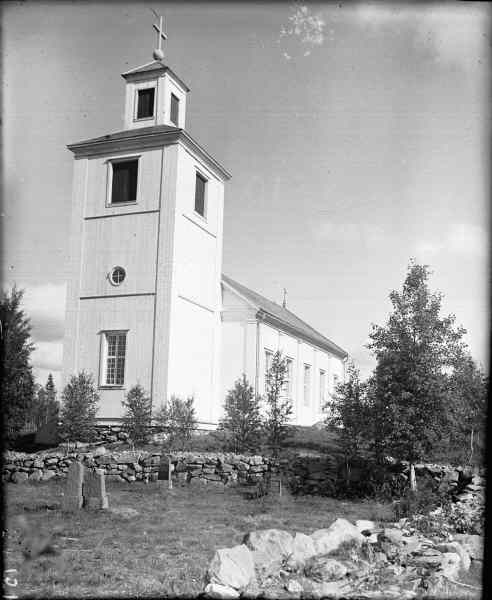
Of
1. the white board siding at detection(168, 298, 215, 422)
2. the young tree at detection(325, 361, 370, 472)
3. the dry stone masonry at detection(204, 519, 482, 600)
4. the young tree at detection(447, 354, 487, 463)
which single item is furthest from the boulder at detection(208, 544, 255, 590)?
the white board siding at detection(168, 298, 215, 422)

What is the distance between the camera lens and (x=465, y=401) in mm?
15906

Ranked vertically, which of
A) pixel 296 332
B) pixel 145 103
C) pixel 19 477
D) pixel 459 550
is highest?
pixel 145 103

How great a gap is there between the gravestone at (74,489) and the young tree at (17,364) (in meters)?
2.00

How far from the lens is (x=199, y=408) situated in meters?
25.2

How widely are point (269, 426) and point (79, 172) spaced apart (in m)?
13.7

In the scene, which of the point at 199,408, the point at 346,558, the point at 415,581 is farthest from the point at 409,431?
the point at 199,408

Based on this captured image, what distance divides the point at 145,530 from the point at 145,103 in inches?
769

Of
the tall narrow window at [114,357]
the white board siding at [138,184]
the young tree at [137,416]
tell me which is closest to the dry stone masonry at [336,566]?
the young tree at [137,416]

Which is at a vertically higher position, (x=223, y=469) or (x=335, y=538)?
(x=335, y=538)

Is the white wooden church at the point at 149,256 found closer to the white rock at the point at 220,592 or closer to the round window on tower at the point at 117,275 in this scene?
the round window on tower at the point at 117,275

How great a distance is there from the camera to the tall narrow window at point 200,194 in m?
26.0

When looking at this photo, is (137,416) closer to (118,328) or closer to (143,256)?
(118,328)

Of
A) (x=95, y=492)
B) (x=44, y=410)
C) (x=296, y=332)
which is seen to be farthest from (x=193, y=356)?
(x=95, y=492)

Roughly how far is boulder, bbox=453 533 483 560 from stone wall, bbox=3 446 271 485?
8510 millimetres
